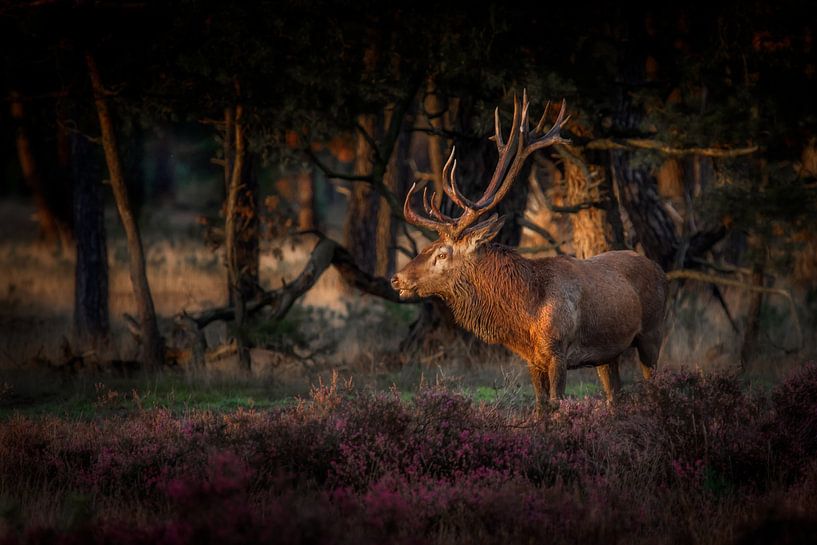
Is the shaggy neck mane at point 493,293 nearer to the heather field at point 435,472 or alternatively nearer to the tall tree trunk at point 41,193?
the heather field at point 435,472

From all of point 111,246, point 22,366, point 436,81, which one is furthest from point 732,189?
point 111,246

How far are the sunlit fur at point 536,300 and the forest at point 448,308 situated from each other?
3 centimetres

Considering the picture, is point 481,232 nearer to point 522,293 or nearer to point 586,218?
point 522,293

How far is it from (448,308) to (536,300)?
3923mm

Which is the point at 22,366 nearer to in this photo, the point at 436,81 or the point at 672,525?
the point at 436,81

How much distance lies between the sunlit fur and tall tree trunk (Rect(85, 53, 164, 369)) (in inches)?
194

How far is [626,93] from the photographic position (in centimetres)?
1415

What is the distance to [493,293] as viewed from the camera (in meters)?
9.22

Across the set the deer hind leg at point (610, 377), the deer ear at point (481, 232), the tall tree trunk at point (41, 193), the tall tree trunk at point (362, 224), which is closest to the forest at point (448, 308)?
the deer ear at point (481, 232)

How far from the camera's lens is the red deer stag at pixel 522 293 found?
9062 millimetres

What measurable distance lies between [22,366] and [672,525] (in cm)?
950

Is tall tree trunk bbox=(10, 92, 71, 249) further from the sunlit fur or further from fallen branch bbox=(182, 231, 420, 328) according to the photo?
the sunlit fur

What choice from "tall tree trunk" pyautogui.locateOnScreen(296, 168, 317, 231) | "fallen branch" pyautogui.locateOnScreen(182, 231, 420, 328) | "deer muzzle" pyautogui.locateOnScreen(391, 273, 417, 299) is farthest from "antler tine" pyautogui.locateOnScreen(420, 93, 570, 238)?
"tall tree trunk" pyautogui.locateOnScreen(296, 168, 317, 231)

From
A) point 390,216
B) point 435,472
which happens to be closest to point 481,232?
point 435,472
